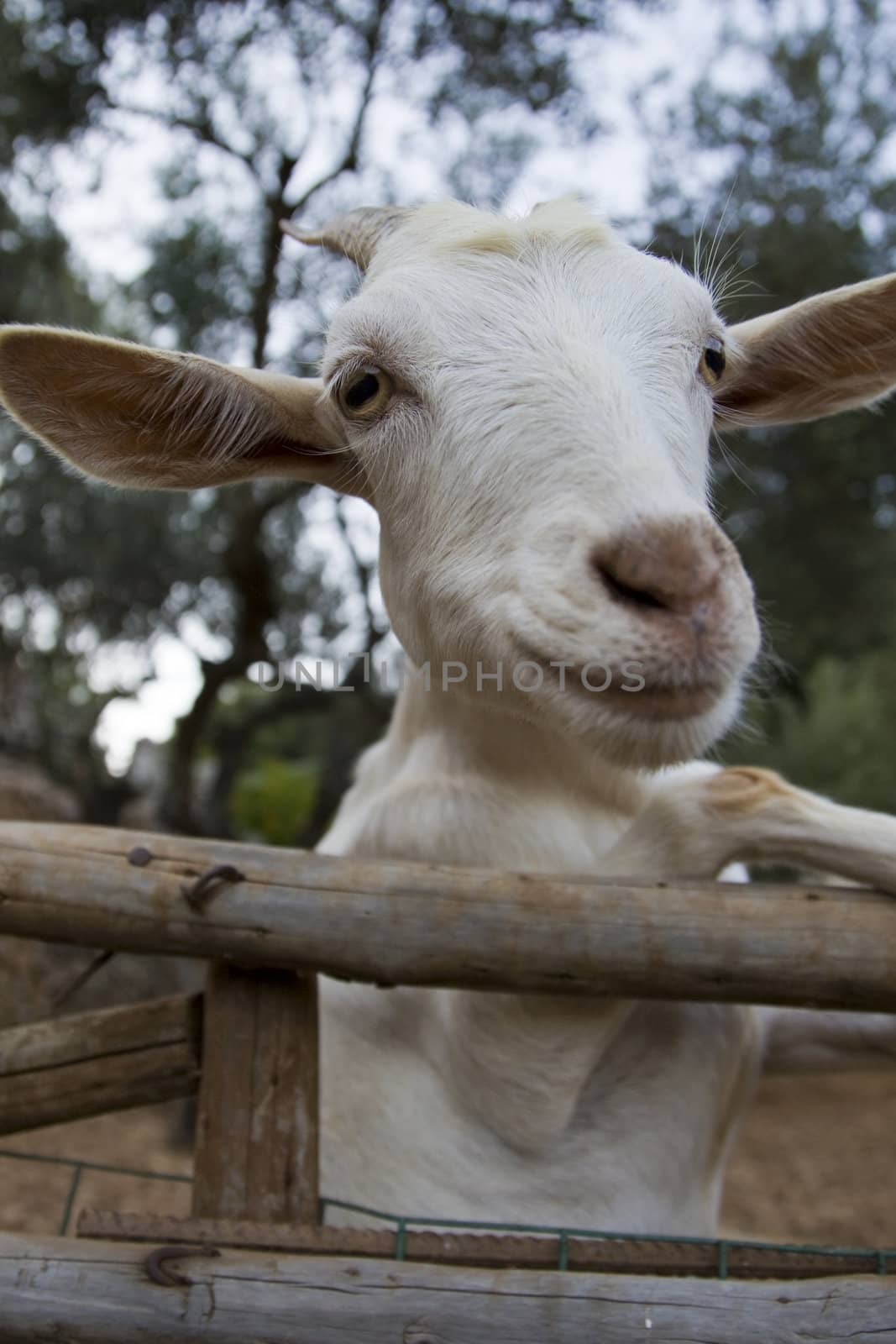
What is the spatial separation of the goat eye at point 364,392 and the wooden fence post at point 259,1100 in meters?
1.20

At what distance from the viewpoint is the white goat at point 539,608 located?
6.01ft

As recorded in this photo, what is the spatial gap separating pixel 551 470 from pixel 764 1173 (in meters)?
8.17

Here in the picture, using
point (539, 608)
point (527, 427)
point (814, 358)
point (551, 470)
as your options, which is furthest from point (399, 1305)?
point (814, 358)

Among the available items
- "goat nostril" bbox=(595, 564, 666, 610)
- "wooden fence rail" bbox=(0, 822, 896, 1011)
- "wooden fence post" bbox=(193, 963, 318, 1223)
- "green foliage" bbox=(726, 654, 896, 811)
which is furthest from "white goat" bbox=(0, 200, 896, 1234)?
"green foliage" bbox=(726, 654, 896, 811)

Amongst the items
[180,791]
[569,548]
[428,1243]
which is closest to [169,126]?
[180,791]

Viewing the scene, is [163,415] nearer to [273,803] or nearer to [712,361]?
[712,361]

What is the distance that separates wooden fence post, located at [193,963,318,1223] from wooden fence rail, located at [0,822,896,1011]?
15 centimetres

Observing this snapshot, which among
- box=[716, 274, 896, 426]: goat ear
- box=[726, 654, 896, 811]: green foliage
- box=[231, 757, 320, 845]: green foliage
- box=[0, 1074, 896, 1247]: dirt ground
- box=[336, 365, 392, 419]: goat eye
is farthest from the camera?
box=[231, 757, 320, 845]: green foliage

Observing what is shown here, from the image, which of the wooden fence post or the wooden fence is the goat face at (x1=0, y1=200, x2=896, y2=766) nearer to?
the wooden fence

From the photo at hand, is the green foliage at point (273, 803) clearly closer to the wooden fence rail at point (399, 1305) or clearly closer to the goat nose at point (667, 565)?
the wooden fence rail at point (399, 1305)

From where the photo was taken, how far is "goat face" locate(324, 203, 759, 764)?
1730 mm

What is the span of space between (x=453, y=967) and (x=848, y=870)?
79 cm

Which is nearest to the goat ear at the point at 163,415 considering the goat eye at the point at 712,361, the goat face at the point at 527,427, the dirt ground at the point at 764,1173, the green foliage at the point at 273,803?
the goat face at the point at 527,427

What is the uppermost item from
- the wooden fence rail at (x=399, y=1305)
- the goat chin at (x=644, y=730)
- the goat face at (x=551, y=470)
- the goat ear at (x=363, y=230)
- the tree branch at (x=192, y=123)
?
the tree branch at (x=192, y=123)
